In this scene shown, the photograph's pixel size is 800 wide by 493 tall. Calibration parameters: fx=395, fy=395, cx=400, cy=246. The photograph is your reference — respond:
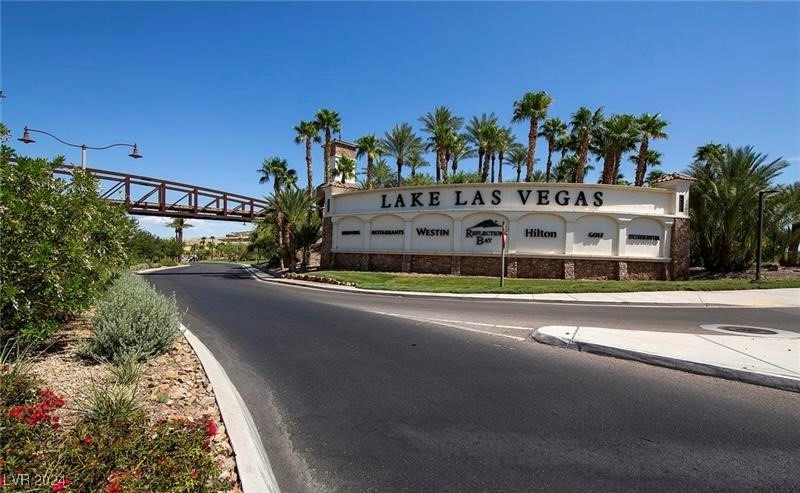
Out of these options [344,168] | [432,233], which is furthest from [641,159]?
[344,168]

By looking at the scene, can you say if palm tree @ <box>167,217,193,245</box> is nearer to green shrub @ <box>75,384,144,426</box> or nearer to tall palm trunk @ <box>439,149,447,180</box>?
tall palm trunk @ <box>439,149,447,180</box>

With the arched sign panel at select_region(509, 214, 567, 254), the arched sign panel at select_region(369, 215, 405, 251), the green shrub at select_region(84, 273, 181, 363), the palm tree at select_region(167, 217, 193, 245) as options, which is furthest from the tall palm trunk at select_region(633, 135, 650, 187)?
the palm tree at select_region(167, 217, 193, 245)

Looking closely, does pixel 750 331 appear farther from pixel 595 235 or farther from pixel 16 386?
pixel 595 235

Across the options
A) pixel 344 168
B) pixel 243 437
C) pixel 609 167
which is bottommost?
pixel 243 437

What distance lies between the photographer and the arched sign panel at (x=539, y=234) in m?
24.7

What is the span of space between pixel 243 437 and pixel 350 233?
90.3ft

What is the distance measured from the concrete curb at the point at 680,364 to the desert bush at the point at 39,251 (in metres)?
8.51

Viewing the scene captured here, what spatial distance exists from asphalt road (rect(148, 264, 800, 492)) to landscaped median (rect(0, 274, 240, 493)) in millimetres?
671

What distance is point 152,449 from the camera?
334cm

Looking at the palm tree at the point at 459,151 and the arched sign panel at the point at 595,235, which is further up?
the palm tree at the point at 459,151

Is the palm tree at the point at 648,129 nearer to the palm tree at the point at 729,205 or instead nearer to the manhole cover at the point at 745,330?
the palm tree at the point at 729,205

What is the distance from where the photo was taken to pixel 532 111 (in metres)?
39.0

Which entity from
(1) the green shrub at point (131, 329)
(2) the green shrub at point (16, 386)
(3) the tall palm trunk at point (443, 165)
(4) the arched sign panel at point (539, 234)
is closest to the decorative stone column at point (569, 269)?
(4) the arched sign panel at point (539, 234)

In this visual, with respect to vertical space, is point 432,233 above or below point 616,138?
below
